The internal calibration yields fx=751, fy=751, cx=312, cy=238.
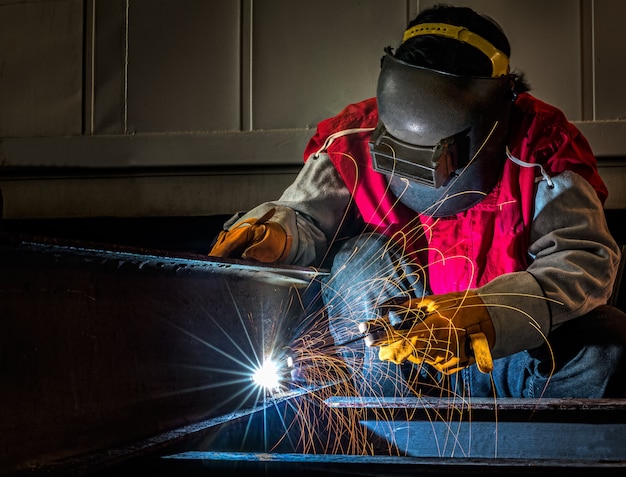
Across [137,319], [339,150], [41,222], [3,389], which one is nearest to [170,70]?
[41,222]

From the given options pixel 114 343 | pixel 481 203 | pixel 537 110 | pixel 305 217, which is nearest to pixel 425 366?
pixel 481 203

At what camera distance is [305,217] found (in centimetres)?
258

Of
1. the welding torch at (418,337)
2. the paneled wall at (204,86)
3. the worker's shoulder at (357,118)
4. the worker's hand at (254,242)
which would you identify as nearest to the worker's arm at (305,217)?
the worker's hand at (254,242)

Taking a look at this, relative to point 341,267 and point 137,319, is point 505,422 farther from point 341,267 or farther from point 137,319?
point 137,319

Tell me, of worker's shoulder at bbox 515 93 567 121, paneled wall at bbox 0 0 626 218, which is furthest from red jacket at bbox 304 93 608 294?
paneled wall at bbox 0 0 626 218

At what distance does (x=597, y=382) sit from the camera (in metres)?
2.21

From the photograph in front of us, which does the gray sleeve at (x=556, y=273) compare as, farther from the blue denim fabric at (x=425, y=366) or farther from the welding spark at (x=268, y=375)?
the welding spark at (x=268, y=375)

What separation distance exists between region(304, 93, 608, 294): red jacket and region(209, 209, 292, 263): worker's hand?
15.2 inches

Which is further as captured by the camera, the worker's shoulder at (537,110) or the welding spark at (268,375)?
the worker's shoulder at (537,110)

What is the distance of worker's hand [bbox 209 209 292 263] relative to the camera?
214 cm

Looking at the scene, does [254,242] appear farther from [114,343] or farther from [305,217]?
[114,343]

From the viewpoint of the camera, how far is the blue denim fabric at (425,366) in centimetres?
220

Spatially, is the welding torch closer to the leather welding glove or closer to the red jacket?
the leather welding glove

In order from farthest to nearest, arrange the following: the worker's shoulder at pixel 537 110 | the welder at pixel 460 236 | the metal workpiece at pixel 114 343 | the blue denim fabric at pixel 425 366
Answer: the worker's shoulder at pixel 537 110 → the blue denim fabric at pixel 425 366 → the welder at pixel 460 236 → the metal workpiece at pixel 114 343
